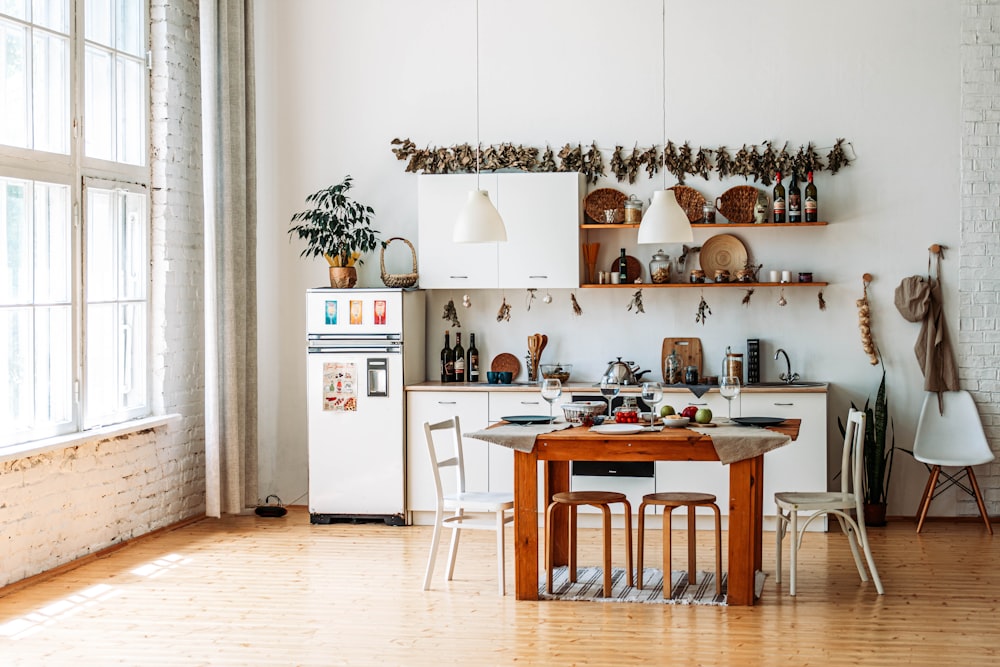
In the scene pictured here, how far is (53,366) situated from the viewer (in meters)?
6.05

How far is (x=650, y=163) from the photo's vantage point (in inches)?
291

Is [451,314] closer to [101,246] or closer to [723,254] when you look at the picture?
[723,254]

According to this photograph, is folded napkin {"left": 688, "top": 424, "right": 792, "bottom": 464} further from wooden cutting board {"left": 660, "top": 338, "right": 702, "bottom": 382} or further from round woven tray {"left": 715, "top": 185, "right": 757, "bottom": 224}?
round woven tray {"left": 715, "top": 185, "right": 757, "bottom": 224}

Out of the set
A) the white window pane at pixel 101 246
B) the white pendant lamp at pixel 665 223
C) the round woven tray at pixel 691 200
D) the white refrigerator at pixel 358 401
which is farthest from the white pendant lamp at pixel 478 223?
the white window pane at pixel 101 246

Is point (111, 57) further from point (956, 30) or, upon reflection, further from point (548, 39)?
point (956, 30)

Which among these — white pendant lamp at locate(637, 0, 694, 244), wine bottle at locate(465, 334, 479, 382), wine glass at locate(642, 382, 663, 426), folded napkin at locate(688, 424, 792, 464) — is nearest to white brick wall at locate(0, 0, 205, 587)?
wine bottle at locate(465, 334, 479, 382)

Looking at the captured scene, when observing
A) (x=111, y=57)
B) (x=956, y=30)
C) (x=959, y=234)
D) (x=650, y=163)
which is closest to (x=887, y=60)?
(x=956, y=30)

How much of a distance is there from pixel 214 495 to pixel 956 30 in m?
5.98

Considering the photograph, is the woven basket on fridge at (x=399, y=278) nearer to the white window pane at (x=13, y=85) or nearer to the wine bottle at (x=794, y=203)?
the white window pane at (x=13, y=85)

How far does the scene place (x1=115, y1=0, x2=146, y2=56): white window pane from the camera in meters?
6.76

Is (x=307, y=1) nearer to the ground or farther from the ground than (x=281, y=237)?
farther from the ground

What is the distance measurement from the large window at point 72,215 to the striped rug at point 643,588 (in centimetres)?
303

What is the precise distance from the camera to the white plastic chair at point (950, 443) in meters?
6.78

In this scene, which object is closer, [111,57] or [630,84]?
[111,57]
